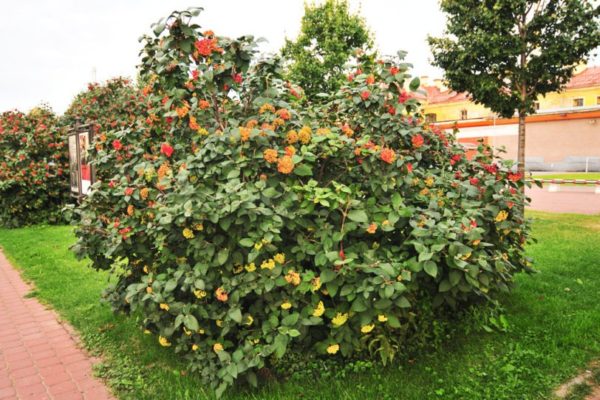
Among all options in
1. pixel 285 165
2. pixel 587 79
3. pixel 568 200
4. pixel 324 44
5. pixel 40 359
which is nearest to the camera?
pixel 285 165

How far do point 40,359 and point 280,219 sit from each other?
2340 mm

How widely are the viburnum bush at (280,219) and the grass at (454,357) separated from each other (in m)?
0.19

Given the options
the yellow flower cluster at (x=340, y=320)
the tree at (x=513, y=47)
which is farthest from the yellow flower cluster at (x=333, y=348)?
the tree at (x=513, y=47)

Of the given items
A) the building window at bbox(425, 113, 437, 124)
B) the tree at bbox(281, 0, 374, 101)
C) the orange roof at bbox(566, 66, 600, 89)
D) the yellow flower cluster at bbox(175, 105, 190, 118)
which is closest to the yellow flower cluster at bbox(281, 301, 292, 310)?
the yellow flower cluster at bbox(175, 105, 190, 118)

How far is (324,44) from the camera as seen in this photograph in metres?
19.9

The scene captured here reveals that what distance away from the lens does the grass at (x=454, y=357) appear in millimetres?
2738

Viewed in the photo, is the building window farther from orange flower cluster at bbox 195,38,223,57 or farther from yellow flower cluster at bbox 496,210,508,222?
orange flower cluster at bbox 195,38,223,57

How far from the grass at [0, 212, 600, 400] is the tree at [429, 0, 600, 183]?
12.8 feet

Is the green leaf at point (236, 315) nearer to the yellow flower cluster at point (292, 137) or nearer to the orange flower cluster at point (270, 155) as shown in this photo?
the orange flower cluster at point (270, 155)

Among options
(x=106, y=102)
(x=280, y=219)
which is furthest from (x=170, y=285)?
(x=106, y=102)

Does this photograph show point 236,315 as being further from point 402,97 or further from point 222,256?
point 402,97

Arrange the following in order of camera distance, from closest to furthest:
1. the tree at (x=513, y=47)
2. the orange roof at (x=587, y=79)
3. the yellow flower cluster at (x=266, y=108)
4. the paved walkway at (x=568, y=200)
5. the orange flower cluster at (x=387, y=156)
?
the orange flower cluster at (x=387, y=156)
the yellow flower cluster at (x=266, y=108)
the tree at (x=513, y=47)
the paved walkway at (x=568, y=200)
the orange roof at (x=587, y=79)

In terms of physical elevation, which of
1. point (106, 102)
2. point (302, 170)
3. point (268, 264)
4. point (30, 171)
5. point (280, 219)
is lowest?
point (268, 264)

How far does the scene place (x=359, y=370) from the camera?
291 centimetres
